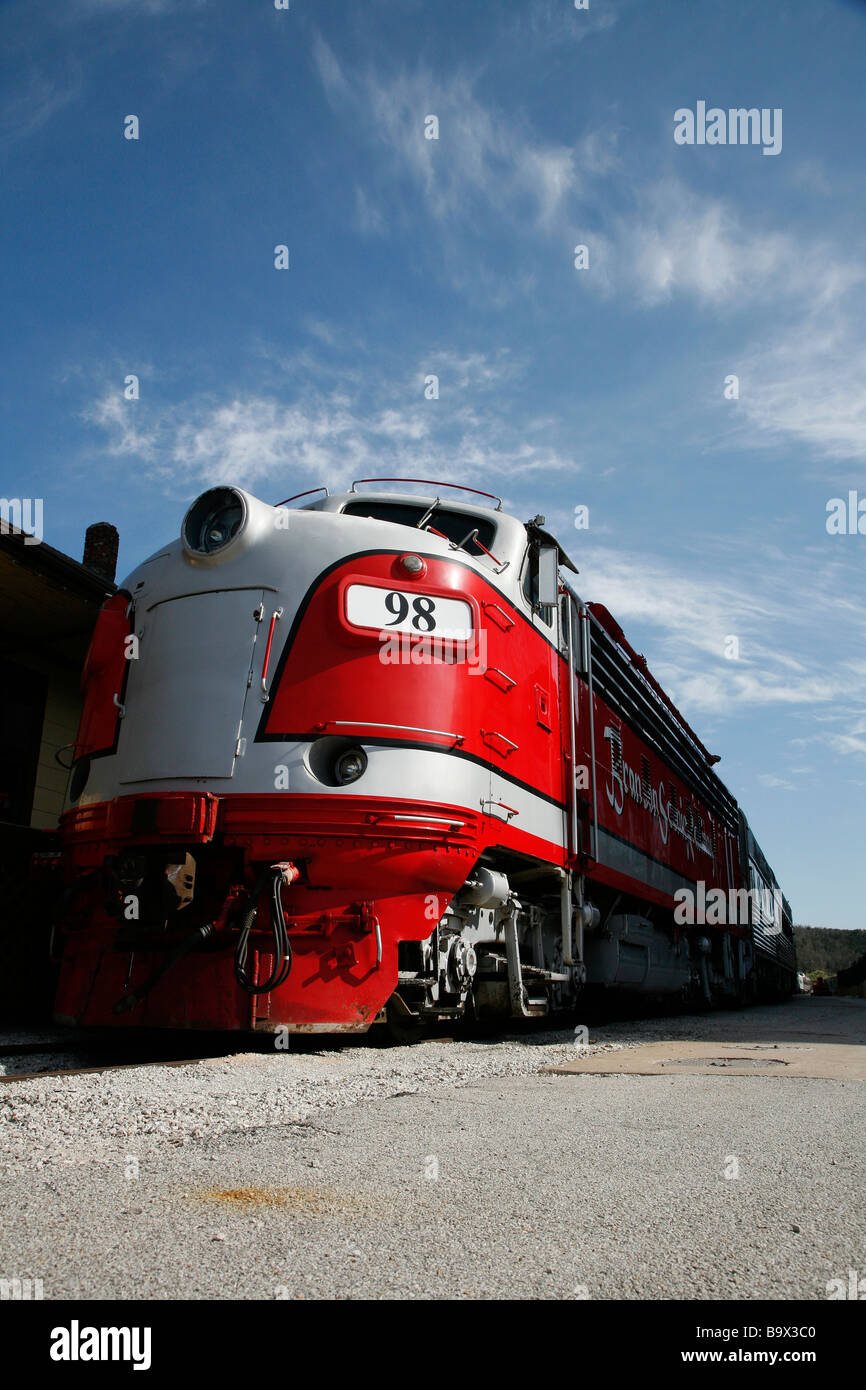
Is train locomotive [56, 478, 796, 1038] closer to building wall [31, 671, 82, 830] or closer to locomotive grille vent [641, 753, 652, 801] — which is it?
locomotive grille vent [641, 753, 652, 801]

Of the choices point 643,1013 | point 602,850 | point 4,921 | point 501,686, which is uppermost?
point 501,686

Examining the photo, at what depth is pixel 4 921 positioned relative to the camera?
7.90 m

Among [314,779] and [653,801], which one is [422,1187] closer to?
[314,779]

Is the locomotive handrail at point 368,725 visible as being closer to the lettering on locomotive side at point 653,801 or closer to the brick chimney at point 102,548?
the lettering on locomotive side at point 653,801

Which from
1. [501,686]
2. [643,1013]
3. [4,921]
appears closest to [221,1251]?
[501,686]

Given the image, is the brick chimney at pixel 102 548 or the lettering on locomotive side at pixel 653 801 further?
the brick chimney at pixel 102 548

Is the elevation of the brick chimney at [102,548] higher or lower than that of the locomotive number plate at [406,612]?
higher

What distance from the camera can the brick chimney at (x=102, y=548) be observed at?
1222 centimetres

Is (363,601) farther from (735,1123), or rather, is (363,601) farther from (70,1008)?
(735,1123)

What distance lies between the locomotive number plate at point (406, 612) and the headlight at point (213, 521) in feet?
3.33

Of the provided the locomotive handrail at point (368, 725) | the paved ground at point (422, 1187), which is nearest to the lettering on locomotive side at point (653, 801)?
the locomotive handrail at point (368, 725)

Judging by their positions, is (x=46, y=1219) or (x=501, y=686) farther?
(x=501, y=686)

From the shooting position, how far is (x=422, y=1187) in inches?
100
